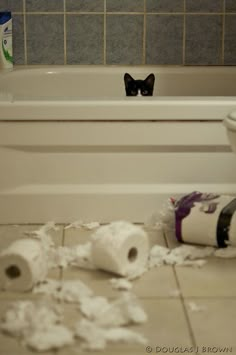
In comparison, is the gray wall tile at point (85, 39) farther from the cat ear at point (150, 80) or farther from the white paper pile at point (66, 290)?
the white paper pile at point (66, 290)

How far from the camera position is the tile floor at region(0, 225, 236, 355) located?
1490 mm

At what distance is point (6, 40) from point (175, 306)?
5.09 feet

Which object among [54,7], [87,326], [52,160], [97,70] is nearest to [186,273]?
[87,326]

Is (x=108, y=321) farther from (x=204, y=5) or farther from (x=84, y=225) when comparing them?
(x=204, y=5)

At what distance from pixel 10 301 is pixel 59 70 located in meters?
1.36

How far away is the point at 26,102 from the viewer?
2.14 metres

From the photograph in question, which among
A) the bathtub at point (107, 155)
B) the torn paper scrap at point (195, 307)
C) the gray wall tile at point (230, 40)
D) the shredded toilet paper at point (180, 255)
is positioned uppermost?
the gray wall tile at point (230, 40)

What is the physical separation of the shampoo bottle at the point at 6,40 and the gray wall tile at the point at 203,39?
0.76 meters

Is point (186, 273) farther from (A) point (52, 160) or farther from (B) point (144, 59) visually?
(B) point (144, 59)

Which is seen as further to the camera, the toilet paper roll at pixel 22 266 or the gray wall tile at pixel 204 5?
the gray wall tile at pixel 204 5

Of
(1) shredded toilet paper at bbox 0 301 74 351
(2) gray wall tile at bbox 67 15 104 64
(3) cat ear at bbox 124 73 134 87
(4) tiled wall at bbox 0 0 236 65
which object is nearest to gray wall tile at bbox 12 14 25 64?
(4) tiled wall at bbox 0 0 236 65

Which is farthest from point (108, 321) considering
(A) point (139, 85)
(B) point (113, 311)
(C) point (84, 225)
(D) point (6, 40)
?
(D) point (6, 40)

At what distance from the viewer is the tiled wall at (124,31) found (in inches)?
111

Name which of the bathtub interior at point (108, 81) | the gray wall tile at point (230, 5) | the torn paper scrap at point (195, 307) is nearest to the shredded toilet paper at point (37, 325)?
the torn paper scrap at point (195, 307)
